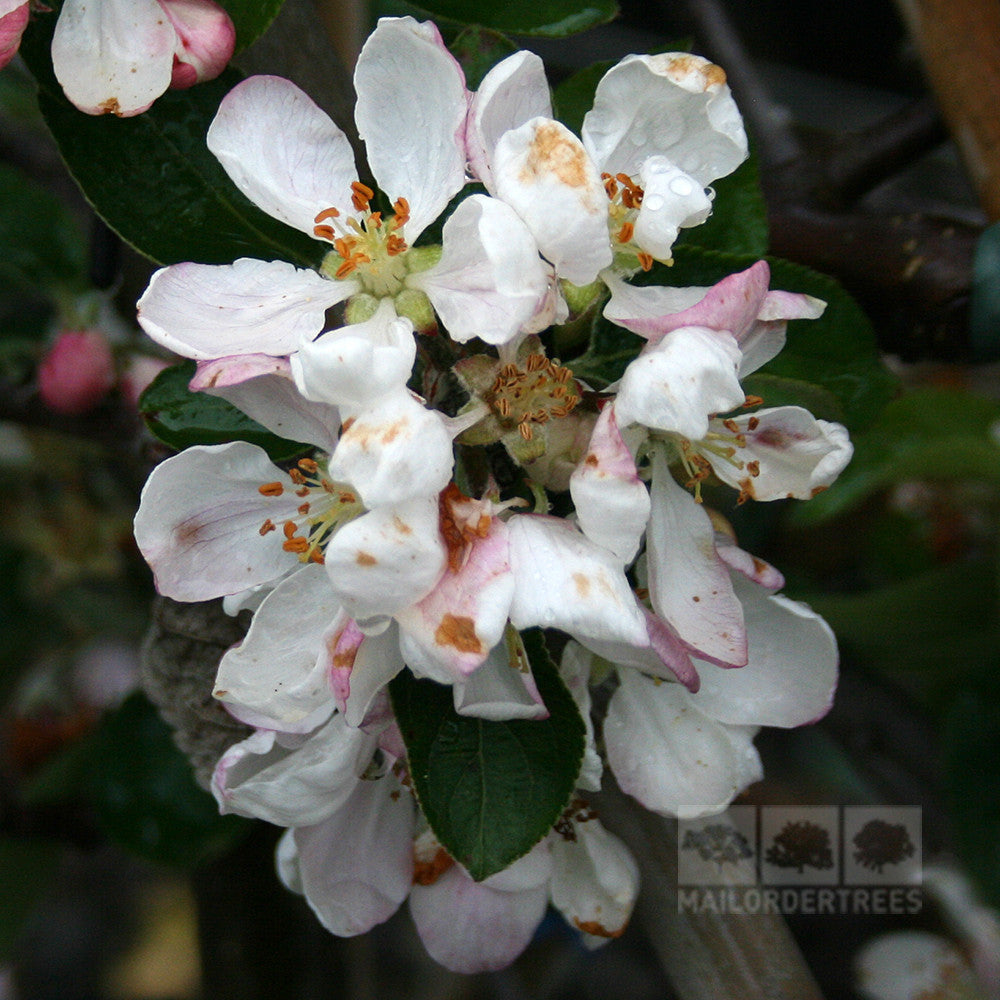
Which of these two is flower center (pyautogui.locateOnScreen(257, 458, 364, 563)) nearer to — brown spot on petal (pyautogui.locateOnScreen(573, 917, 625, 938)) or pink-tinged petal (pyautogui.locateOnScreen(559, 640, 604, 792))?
pink-tinged petal (pyautogui.locateOnScreen(559, 640, 604, 792))

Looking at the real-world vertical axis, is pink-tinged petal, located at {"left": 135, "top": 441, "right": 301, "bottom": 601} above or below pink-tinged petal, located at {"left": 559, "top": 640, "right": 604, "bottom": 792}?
above

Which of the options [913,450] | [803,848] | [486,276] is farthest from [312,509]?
[913,450]

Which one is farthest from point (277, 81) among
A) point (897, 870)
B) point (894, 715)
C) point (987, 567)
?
point (894, 715)

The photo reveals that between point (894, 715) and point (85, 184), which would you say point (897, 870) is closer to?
point (85, 184)

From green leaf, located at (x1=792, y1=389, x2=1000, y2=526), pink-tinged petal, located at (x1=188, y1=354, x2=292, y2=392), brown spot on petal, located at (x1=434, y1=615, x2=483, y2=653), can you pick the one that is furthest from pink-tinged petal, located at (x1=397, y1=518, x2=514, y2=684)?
green leaf, located at (x1=792, y1=389, x2=1000, y2=526)

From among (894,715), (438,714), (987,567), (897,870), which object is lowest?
(894,715)
